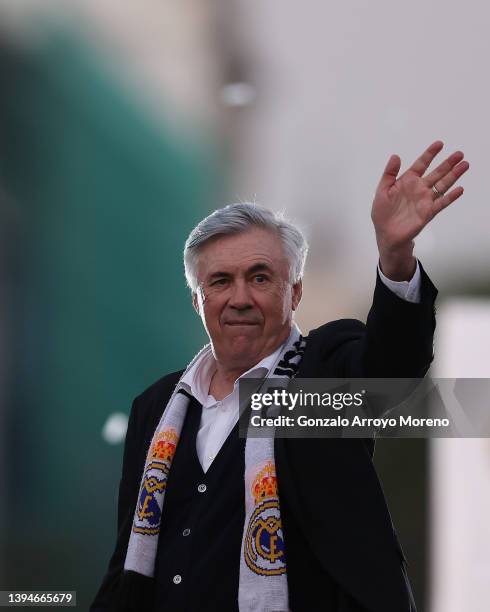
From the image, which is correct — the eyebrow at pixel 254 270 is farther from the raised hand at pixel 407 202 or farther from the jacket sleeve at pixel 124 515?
the jacket sleeve at pixel 124 515

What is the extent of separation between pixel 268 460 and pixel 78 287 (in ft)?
15.1

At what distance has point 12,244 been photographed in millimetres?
6461

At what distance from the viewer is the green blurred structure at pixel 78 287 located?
6012 millimetres

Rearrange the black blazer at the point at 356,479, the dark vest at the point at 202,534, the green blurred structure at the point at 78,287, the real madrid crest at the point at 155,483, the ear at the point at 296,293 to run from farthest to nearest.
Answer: the green blurred structure at the point at 78,287, the ear at the point at 296,293, the real madrid crest at the point at 155,483, the dark vest at the point at 202,534, the black blazer at the point at 356,479

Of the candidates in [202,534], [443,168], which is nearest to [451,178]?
[443,168]

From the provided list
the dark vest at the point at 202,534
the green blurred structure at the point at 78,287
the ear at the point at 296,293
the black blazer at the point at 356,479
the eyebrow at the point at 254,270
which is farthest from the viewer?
the green blurred structure at the point at 78,287

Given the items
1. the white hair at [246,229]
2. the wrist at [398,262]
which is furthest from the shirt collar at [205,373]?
the wrist at [398,262]

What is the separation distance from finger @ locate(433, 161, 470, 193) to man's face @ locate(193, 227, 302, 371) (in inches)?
22.8

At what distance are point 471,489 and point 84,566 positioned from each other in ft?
10.0

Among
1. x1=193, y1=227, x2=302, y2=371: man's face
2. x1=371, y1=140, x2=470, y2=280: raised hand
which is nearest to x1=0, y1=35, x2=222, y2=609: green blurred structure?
x1=193, y1=227, x2=302, y2=371: man's face

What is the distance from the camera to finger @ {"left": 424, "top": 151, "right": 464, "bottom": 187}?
208 cm

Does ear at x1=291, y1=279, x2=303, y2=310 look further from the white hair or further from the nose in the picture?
the nose

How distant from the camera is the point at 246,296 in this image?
2.42m

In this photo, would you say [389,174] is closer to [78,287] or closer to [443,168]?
[443,168]
